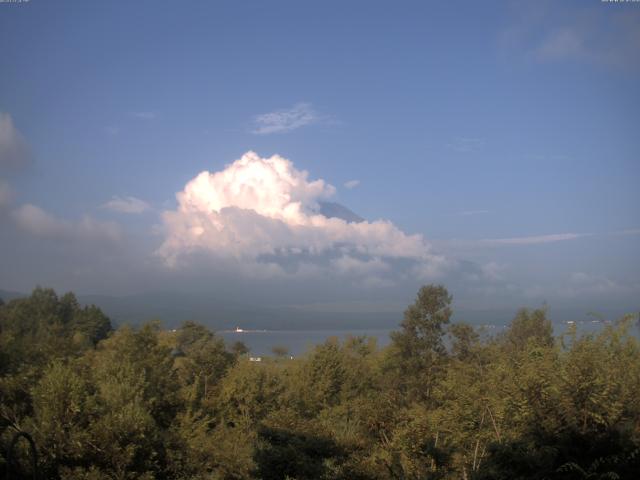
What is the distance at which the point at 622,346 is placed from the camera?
11406mm

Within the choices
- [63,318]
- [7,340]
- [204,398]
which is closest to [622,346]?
[204,398]

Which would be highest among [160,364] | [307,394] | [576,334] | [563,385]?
[576,334]

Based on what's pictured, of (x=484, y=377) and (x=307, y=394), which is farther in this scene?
(x=307, y=394)

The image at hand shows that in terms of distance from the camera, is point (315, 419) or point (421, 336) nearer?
point (315, 419)

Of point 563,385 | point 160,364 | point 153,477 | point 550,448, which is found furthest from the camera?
point 160,364

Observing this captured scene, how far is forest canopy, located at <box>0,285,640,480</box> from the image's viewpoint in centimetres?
902

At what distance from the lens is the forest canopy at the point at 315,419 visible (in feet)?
29.6

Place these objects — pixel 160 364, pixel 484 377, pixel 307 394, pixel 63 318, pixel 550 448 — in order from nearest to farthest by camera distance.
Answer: pixel 550 448
pixel 484 377
pixel 160 364
pixel 307 394
pixel 63 318

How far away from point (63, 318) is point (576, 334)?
82807 millimetres

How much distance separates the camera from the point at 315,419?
19844 mm

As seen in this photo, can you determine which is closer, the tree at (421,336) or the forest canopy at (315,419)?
the forest canopy at (315,419)

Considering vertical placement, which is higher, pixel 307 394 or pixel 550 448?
pixel 550 448

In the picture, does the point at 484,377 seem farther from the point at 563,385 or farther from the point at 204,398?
the point at 204,398

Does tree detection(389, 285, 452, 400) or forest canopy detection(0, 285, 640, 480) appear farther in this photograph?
tree detection(389, 285, 452, 400)
